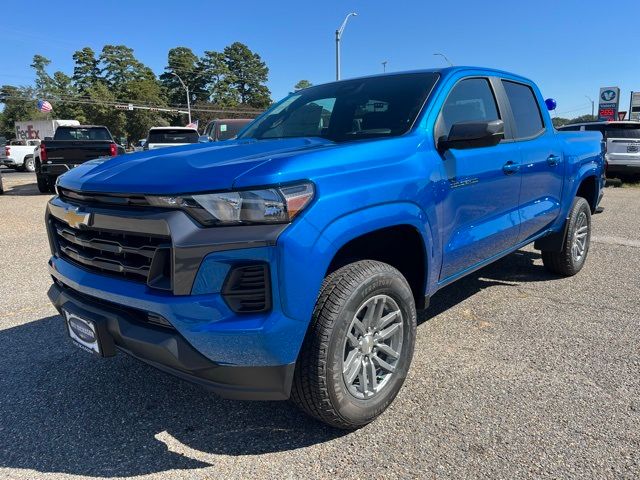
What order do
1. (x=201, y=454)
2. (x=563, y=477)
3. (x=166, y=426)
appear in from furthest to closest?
(x=166, y=426)
(x=201, y=454)
(x=563, y=477)

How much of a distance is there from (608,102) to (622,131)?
1077 inches

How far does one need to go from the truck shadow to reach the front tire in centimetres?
24

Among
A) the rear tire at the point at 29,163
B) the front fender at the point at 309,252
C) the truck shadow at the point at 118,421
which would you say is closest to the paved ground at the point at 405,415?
the truck shadow at the point at 118,421

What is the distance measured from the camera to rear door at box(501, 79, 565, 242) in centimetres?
389

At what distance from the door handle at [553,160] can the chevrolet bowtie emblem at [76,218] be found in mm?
3597

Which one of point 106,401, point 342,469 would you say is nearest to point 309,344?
point 342,469

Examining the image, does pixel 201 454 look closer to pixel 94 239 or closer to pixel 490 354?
pixel 94 239

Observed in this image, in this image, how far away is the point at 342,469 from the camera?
2.23 m

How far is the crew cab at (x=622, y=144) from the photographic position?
45.9ft

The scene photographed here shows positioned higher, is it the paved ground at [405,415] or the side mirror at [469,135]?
the side mirror at [469,135]

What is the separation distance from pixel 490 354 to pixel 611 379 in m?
0.71

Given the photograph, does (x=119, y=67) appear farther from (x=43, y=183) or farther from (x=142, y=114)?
(x=43, y=183)

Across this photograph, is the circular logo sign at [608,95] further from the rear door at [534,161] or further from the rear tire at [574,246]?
the rear door at [534,161]

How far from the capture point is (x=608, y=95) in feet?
121
